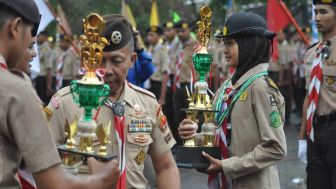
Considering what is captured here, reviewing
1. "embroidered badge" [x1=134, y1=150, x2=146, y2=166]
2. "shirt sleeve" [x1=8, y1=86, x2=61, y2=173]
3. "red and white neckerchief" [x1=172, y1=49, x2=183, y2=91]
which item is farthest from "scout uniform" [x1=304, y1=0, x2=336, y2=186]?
"red and white neckerchief" [x1=172, y1=49, x2=183, y2=91]

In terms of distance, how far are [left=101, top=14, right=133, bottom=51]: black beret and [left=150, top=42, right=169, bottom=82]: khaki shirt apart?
38.0 ft

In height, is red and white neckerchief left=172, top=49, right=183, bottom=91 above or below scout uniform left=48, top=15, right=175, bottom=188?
below

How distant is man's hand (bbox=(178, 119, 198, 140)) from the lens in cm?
462

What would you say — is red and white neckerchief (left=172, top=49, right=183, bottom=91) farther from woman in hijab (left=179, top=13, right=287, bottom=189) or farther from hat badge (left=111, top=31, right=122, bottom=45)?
hat badge (left=111, top=31, right=122, bottom=45)

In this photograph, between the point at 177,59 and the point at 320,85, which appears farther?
the point at 177,59

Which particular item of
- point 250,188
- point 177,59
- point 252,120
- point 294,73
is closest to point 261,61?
point 252,120

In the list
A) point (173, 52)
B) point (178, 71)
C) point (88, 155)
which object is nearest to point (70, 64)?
point (173, 52)

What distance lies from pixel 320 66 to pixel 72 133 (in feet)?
11.9

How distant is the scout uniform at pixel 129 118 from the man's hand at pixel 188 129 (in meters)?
0.57

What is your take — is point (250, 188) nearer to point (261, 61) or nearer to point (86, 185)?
point (261, 61)

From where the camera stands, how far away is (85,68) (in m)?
3.11

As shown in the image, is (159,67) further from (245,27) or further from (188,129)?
(188,129)

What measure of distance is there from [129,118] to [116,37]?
42 centimetres

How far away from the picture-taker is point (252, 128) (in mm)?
4684
